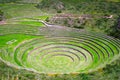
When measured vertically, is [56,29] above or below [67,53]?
above

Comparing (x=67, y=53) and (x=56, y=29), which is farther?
(x=56, y=29)

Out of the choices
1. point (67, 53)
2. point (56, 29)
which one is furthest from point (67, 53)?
point (56, 29)

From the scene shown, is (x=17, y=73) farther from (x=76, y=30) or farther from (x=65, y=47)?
(x=76, y=30)

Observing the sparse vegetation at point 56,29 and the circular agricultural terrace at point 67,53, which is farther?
the circular agricultural terrace at point 67,53

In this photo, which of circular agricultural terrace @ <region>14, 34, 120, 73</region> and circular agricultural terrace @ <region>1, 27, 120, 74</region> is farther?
circular agricultural terrace @ <region>14, 34, 120, 73</region>

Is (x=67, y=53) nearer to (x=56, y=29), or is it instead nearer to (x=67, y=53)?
(x=67, y=53)

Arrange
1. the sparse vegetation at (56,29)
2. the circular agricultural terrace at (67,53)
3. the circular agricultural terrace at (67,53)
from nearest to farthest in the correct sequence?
the sparse vegetation at (56,29) → the circular agricultural terrace at (67,53) → the circular agricultural terrace at (67,53)

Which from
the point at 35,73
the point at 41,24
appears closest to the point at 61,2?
the point at 41,24

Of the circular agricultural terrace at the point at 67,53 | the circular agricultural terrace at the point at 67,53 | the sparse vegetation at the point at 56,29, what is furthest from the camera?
the circular agricultural terrace at the point at 67,53

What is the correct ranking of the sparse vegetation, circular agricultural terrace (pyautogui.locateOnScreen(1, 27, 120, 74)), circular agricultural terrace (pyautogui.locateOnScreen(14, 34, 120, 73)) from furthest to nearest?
circular agricultural terrace (pyautogui.locateOnScreen(14, 34, 120, 73)) → circular agricultural terrace (pyautogui.locateOnScreen(1, 27, 120, 74)) → the sparse vegetation
